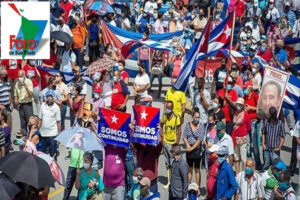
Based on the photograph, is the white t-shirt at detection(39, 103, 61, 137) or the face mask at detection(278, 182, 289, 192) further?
the white t-shirt at detection(39, 103, 61, 137)

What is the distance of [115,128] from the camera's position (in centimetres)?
1523

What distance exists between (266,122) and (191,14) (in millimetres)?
11819

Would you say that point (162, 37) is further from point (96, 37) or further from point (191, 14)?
point (191, 14)

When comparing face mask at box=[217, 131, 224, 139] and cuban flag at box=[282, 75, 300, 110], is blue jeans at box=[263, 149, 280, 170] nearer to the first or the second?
cuban flag at box=[282, 75, 300, 110]

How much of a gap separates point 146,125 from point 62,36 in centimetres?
838

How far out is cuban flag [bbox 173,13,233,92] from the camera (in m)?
17.9

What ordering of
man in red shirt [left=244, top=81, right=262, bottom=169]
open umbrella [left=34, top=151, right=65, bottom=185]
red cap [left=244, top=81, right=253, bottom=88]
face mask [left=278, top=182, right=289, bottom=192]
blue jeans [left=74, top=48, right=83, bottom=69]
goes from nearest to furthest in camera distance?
open umbrella [left=34, top=151, right=65, bottom=185], face mask [left=278, top=182, right=289, bottom=192], man in red shirt [left=244, top=81, right=262, bottom=169], red cap [left=244, top=81, right=253, bottom=88], blue jeans [left=74, top=48, right=83, bottom=69]

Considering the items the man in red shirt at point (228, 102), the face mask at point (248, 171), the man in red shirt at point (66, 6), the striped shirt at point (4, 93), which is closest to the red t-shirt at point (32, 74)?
the striped shirt at point (4, 93)

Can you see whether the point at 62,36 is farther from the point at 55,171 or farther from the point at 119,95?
the point at 55,171

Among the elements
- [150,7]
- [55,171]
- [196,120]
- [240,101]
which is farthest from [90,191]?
[150,7]

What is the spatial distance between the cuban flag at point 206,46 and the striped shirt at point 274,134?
201 cm

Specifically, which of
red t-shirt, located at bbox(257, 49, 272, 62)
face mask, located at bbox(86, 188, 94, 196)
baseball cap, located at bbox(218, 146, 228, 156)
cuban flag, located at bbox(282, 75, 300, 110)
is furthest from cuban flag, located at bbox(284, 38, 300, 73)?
face mask, located at bbox(86, 188, 94, 196)

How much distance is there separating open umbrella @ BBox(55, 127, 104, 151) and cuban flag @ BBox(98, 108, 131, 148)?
36 cm

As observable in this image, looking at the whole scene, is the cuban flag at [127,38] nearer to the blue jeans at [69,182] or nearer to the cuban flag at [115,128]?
the cuban flag at [115,128]
